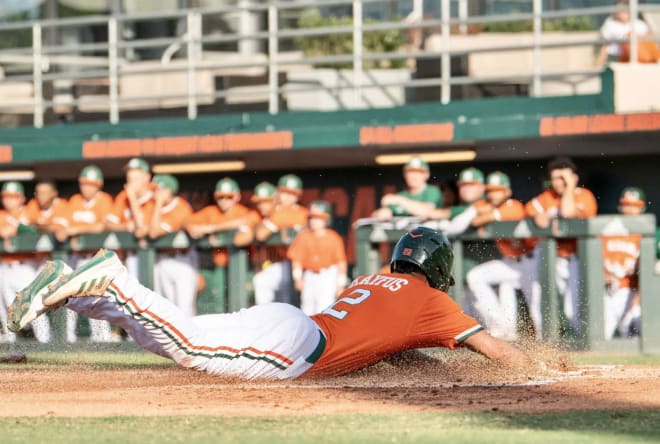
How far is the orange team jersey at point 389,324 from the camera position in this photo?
7605 millimetres

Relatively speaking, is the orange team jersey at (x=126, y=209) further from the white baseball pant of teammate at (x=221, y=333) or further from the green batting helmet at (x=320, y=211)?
the white baseball pant of teammate at (x=221, y=333)

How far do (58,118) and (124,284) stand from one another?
1107 centimetres

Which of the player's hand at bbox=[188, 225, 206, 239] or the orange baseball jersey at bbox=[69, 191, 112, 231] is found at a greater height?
the orange baseball jersey at bbox=[69, 191, 112, 231]

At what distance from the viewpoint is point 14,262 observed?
48.7 ft

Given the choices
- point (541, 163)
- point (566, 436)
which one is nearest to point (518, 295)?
point (541, 163)

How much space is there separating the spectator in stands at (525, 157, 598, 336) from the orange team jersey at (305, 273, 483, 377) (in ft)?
15.5

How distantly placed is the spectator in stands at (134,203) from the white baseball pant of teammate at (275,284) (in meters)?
1.59

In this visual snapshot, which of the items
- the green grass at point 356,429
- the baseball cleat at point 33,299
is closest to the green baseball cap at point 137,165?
the baseball cleat at point 33,299

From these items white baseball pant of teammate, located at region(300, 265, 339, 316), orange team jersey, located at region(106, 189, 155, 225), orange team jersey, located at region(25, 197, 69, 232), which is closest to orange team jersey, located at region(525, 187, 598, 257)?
white baseball pant of teammate, located at region(300, 265, 339, 316)

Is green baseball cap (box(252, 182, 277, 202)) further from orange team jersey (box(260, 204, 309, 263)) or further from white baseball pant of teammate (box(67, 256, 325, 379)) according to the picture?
white baseball pant of teammate (box(67, 256, 325, 379))

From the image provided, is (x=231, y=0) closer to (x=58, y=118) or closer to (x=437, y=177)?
(x=58, y=118)

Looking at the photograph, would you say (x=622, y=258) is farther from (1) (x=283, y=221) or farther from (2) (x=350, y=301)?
(2) (x=350, y=301)

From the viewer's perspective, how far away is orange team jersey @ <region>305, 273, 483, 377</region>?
25.0 feet

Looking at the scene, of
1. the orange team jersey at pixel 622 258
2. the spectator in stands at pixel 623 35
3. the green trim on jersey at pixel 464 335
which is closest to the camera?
the green trim on jersey at pixel 464 335
